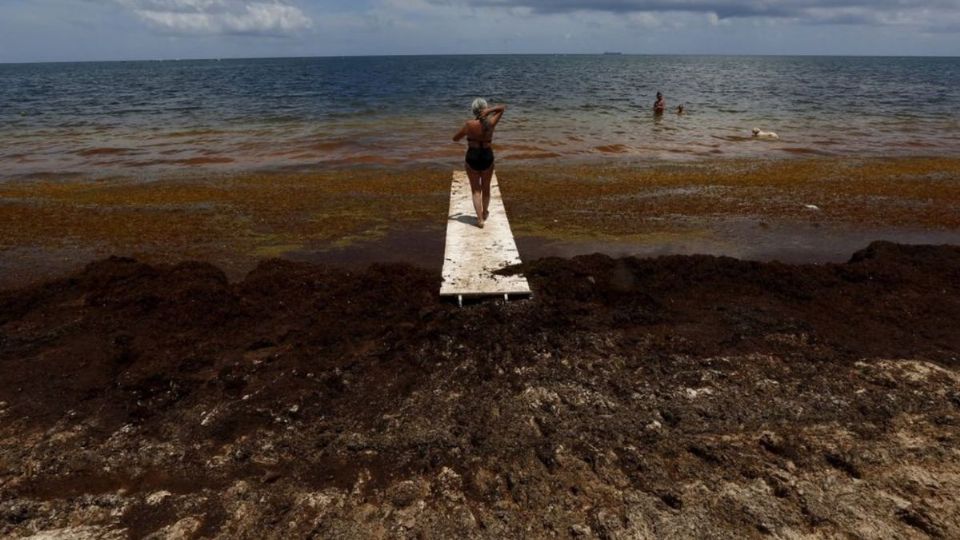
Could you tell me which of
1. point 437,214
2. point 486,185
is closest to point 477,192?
point 486,185

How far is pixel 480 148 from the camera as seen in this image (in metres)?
8.49

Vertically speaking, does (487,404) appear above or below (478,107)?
below

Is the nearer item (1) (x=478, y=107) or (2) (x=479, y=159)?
(1) (x=478, y=107)

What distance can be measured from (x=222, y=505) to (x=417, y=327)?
2.57 meters

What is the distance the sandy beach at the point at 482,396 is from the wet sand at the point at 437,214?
19 cm

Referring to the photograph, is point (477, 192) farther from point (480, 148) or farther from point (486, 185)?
Answer: point (480, 148)

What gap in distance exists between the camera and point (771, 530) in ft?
10.2

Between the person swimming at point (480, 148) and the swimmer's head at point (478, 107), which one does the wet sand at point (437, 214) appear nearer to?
the person swimming at point (480, 148)

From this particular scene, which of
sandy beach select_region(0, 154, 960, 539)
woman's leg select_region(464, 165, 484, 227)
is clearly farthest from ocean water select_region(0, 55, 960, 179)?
sandy beach select_region(0, 154, 960, 539)

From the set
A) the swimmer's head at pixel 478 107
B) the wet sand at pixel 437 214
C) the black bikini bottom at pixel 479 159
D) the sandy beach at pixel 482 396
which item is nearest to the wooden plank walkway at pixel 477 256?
the sandy beach at pixel 482 396

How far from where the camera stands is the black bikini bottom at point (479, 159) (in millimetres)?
8516

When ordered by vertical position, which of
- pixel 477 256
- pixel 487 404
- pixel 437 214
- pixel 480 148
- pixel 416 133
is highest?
pixel 416 133

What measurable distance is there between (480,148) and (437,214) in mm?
2541

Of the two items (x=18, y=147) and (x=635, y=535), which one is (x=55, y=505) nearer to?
(x=635, y=535)
